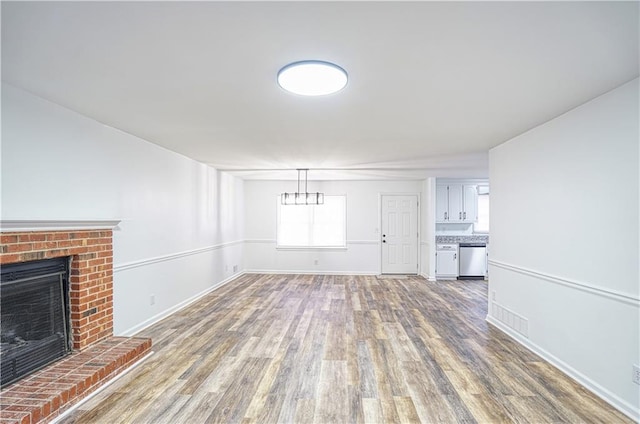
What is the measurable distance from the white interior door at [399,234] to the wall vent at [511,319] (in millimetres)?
3562

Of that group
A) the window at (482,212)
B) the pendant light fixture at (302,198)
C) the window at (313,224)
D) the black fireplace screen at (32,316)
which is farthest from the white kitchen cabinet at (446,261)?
the black fireplace screen at (32,316)

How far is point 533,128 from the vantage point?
3.35m

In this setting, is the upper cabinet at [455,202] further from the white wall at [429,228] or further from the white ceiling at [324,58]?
the white ceiling at [324,58]

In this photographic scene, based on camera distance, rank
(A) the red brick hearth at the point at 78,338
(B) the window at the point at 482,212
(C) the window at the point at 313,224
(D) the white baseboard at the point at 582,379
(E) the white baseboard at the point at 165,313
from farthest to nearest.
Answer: (C) the window at the point at 313,224, (B) the window at the point at 482,212, (E) the white baseboard at the point at 165,313, (D) the white baseboard at the point at 582,379, (A) the red brick hearth at the point at 78,338

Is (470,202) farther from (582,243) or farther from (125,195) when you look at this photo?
(125,195)

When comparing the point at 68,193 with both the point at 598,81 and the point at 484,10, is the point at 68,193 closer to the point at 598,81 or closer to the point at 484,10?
the point at 484,10

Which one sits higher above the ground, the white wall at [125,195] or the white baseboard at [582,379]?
the white wall at [125,195]

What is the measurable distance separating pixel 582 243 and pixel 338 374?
2.33m

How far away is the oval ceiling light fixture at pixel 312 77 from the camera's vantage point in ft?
6.35

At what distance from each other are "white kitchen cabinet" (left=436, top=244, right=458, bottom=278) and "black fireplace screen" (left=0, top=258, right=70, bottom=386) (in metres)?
6.69

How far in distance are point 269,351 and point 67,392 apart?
5.40 ft

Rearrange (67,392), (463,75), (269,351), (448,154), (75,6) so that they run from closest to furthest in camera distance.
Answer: (75,6), (463,75), (67,392), (269,351), (448,154)

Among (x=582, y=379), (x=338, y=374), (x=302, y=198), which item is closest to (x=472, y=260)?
(x=302, y=198)

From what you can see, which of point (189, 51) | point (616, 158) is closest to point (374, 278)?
point (616, 158)
